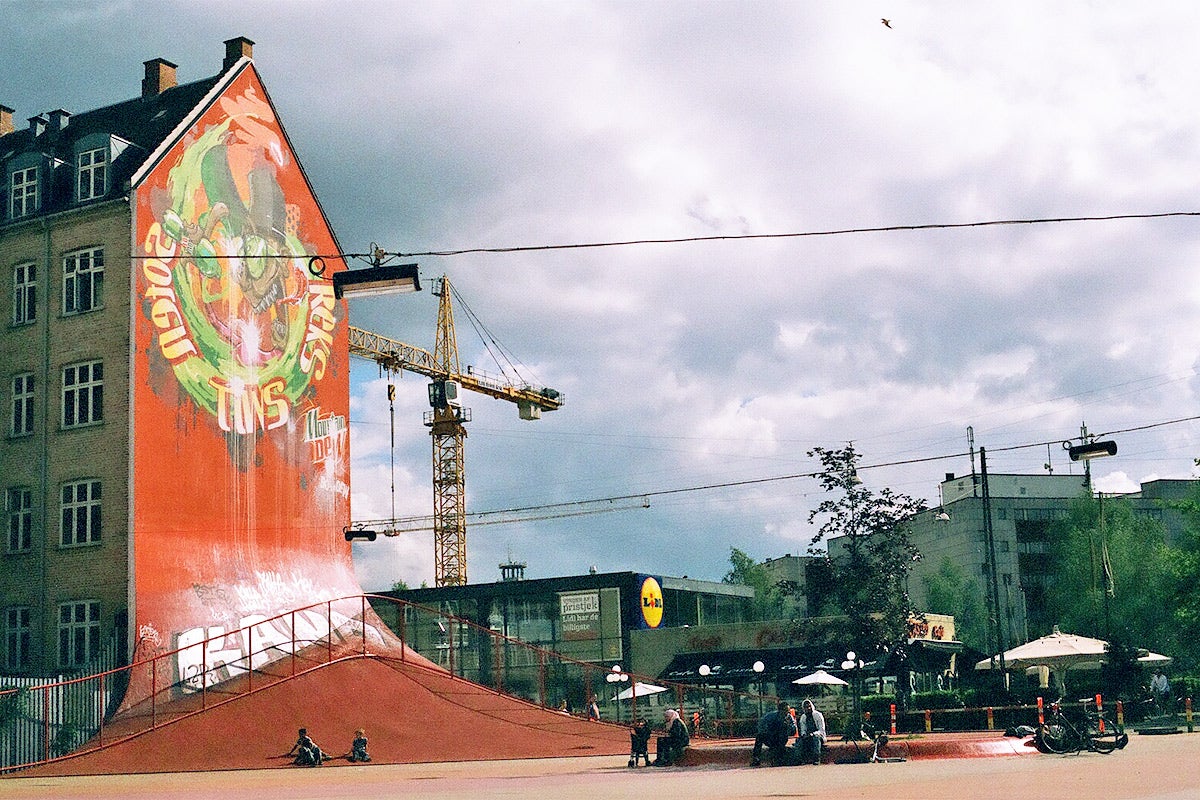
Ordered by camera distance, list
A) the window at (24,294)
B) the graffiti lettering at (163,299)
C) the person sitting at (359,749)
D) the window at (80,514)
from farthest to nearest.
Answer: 1. the window at (24,294)
2. the graffiti lettering at (163,299)
3. the window at (80,514)
4. the person sitting at (359,749)

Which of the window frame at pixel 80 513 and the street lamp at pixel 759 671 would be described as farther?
the street lamp at pixel 759 671

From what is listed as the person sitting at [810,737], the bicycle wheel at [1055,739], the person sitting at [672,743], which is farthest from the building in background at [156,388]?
the bicycle wheel at [1055,739]

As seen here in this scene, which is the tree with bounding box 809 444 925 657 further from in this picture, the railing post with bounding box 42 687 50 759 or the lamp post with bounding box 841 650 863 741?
the railing post with bounding box 42 687 50 759

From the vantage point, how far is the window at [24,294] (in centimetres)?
4094

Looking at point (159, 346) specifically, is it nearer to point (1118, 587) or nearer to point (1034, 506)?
point (1118, 587)

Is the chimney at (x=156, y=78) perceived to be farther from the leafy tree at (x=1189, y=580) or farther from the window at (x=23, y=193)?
the leafy tree at (x=1189, y=580)

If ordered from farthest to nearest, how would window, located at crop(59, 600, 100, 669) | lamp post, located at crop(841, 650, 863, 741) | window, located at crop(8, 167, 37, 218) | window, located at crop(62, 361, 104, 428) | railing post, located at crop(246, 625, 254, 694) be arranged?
window, located at crop(8, 167, 37, 218)
window, located at crop(62, 361, 104, 428)
window, located at crop(59, 600, 100, 669)
railing post, located at crop(246, 625, 254, 694)
lamp post, located at crop(841, 650, 863, 741)

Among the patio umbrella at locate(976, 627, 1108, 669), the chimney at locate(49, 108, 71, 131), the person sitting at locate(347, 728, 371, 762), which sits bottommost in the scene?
the person sitting at locate(347, 728, 371, 762)

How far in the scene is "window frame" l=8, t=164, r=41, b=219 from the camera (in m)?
41.8

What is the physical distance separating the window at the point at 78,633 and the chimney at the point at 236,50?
60.4 ft

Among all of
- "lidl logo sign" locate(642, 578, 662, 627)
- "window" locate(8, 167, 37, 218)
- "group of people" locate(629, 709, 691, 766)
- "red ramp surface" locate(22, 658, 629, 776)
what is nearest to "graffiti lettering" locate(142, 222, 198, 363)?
"window" locate(8, 167, 37, 218)

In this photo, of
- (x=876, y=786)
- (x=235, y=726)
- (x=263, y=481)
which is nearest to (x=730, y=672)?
(x=263, y=481)

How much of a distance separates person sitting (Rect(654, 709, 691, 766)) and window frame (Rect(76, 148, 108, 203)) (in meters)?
23.4

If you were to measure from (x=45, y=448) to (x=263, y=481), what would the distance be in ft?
21.5
